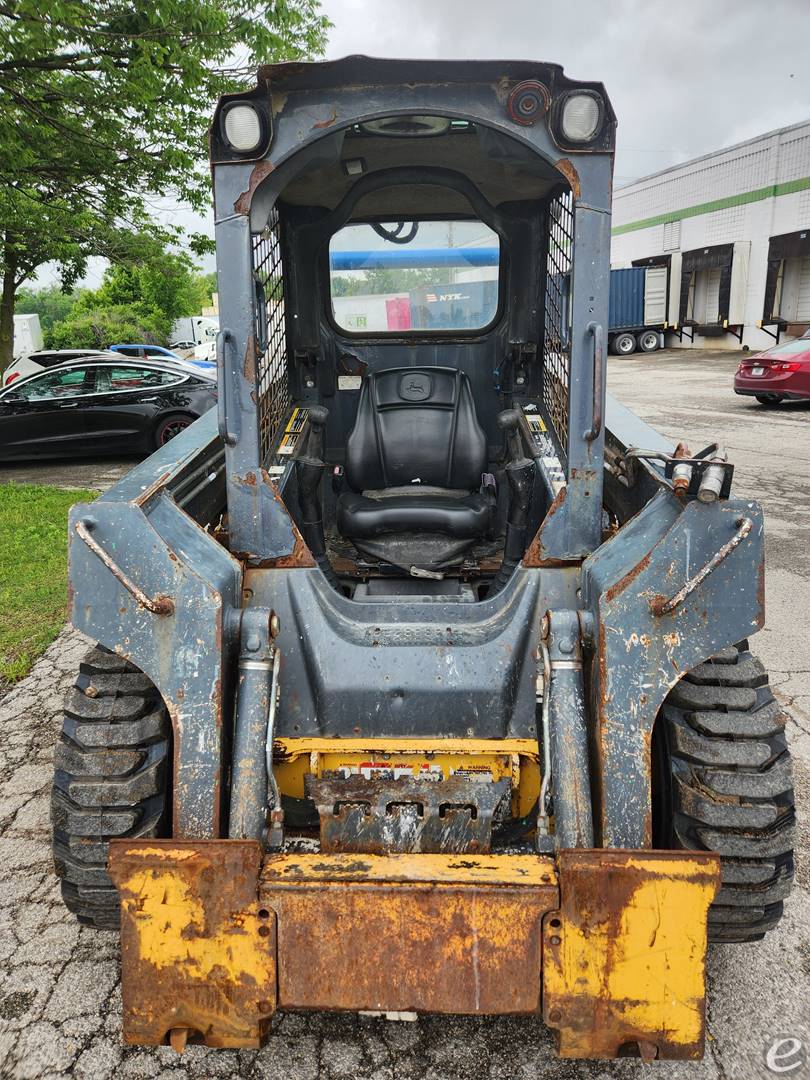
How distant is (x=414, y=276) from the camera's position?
4.50 meters

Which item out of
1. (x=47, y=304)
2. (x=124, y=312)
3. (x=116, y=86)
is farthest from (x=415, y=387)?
(x=47, y=304)

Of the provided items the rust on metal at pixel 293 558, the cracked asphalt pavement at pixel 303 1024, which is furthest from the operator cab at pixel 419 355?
the cracked asphalt pavement at pixel 303 1024

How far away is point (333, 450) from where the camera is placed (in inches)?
187

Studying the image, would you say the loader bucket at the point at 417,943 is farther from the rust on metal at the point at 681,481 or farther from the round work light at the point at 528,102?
the round work light at the point at 528,102

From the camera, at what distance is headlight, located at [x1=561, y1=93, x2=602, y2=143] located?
8.18 ft

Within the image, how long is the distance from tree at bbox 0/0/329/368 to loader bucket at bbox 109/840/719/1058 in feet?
24.9

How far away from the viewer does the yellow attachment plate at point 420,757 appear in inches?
102

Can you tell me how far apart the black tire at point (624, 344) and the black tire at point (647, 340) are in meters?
0.23

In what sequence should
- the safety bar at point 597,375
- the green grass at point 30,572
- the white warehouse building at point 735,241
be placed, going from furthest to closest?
the white warehouse building at point 735,241
the green grass at point 30,572
the safety bar at point 597,375

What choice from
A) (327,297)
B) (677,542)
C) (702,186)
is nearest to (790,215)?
(702,186)

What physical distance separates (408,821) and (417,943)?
0.38 m

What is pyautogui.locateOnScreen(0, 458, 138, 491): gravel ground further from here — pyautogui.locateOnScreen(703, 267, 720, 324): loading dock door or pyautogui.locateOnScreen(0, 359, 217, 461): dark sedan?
pyautogui.locateOnScreen(703, 267, 720, 324): loading dock door

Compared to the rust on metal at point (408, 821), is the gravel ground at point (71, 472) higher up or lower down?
lower down

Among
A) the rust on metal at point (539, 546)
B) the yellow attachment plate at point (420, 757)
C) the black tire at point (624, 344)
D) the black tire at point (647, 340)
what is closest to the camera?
the yellow attachment plate at point (420, 757)
